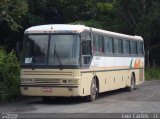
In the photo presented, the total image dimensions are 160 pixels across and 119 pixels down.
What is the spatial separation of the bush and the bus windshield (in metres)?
1.82

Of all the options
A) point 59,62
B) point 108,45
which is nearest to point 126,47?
point 108,45

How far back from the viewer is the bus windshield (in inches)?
791

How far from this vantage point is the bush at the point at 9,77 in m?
21.7

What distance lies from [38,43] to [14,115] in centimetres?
485

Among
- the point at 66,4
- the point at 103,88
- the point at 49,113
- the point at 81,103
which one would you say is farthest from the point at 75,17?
the point at 49,113

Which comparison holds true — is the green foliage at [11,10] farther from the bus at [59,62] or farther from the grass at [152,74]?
the grass at [152,74]

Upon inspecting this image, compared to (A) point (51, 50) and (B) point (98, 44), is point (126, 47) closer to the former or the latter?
(B) point (98, 44)

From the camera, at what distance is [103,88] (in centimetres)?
Answer: 2345

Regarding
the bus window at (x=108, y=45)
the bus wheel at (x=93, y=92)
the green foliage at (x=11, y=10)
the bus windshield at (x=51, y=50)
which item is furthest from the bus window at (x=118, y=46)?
the bus windshield at (x=51, y=50)

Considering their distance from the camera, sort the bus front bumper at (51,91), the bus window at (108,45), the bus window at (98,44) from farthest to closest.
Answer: the bus window at (108,45) < the bus window at (98,44) < the bus front bumper at (51,91)

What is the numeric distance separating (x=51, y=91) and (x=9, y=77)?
124 inches

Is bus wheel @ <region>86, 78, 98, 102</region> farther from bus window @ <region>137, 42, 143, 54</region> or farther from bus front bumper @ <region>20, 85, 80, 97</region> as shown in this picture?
bus window @ <region>137, 42, 143, 54</region>

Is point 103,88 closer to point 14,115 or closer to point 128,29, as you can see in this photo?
point 14,115

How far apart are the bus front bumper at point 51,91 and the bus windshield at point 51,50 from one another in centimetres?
89
